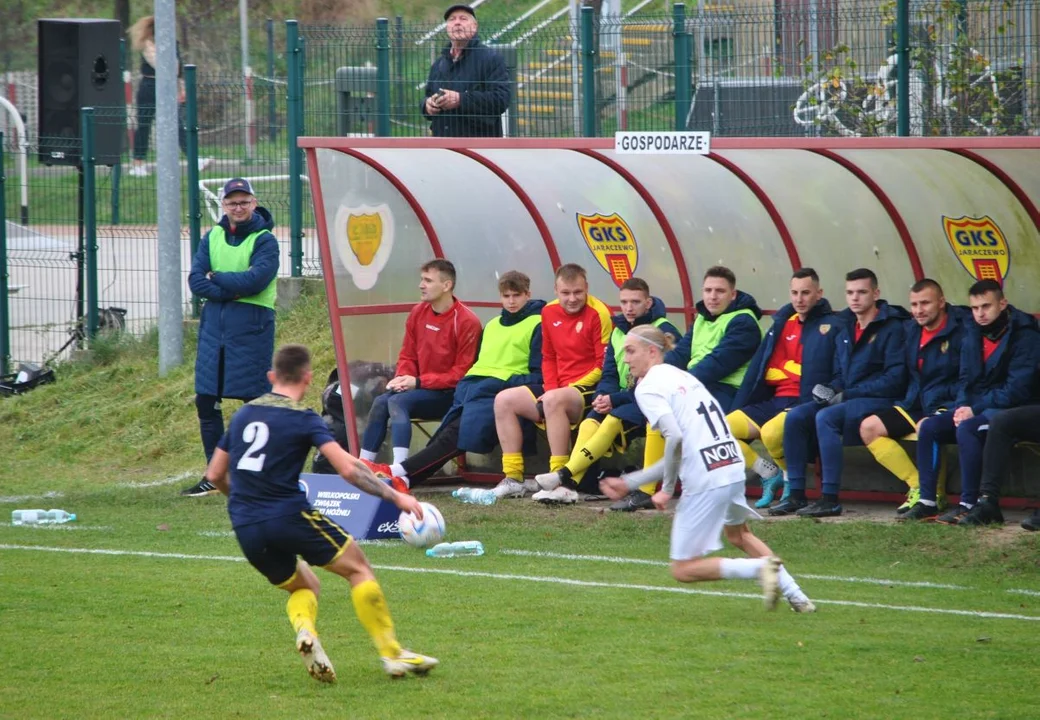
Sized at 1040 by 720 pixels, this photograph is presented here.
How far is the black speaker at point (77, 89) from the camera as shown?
1558 centimetres

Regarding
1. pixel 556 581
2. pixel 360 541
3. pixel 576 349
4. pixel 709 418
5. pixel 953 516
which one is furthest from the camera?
pixel 576 349

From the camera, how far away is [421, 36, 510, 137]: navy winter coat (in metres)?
12.8

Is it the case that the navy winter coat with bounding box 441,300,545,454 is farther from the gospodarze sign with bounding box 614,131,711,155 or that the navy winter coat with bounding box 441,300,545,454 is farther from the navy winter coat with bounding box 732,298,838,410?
the gospodarze sign with bounding box 614,131,711,155

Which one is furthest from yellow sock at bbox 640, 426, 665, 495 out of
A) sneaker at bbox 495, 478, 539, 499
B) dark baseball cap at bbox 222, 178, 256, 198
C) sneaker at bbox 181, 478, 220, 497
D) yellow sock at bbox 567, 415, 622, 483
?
dark baseball cap at bbox 222, 178, 256, 198

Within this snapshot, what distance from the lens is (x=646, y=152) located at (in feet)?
32.8

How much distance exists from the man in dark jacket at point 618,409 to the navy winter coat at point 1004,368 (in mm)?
2088

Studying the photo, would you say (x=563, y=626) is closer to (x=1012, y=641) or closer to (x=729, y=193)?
(x=1012, y=641)

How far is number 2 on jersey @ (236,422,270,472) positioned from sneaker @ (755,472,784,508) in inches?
189

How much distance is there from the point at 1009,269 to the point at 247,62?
64.3ft

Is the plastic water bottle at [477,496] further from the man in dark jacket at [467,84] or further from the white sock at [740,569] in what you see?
the white sock at [740,569]

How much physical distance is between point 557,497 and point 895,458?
234cm

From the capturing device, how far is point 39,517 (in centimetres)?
1006

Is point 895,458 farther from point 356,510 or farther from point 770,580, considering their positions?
point 356,510

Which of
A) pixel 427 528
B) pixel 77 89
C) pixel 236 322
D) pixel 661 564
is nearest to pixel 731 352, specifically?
pixel 661 564
